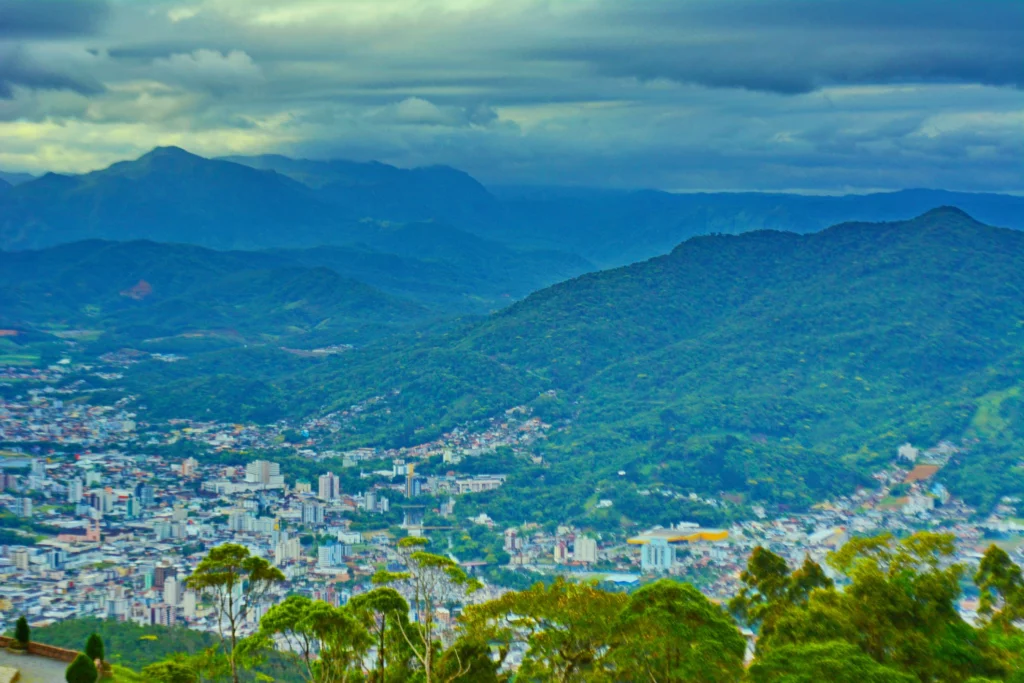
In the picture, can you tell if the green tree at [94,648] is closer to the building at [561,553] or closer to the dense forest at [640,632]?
the dense forest at [640,632]

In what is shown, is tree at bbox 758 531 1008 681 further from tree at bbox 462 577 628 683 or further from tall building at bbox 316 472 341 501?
tall building at bbox 316 472 341 501

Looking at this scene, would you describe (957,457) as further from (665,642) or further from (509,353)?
(665,642)

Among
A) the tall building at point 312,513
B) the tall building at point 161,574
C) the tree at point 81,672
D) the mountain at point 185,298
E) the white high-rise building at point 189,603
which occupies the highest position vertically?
the mountain at point 185,298

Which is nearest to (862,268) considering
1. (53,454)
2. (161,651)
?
(53,454)

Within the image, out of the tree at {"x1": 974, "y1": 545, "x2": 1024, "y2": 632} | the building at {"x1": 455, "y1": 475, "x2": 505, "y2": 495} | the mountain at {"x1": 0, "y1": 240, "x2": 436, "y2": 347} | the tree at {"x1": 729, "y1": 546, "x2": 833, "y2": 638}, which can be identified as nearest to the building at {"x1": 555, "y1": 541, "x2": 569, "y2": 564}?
the building at {"x1": 455, "y1": 475, "x2": 505, "y2": 495}

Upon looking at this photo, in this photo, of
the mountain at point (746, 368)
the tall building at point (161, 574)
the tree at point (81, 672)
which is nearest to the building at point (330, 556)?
the tall building at point (161, 574)

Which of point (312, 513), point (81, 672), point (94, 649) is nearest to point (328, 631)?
point (94, 649)

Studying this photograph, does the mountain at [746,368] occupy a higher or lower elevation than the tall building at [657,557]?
higher
